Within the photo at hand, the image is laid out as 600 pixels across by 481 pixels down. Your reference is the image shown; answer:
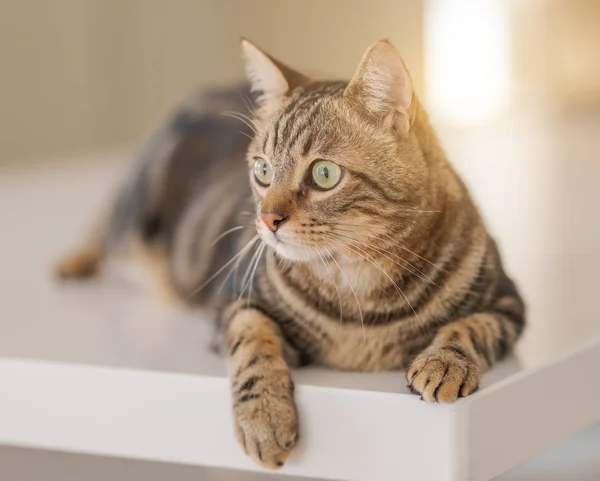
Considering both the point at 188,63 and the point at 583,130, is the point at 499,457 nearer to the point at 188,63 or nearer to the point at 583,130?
the point at 583,130

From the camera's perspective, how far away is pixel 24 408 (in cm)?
120

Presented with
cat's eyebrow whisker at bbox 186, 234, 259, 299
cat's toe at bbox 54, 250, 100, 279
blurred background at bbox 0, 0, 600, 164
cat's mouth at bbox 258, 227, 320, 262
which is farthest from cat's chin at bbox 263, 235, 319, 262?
blurred background at bbox 0, 0, 600, 164

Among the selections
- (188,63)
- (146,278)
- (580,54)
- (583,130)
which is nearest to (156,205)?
(146,278)

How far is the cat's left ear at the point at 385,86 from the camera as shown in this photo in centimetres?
95

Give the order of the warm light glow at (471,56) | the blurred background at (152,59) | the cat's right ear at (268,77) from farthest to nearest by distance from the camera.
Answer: the blurred background at (152,59) → the warm light glow at (471,56) → the cat's right ear at (268,77)

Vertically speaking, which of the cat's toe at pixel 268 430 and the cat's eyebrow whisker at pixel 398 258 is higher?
the cat's eyebrow whisker at pixel 398 258

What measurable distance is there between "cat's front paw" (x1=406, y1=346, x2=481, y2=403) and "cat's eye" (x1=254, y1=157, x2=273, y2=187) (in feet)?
0.83

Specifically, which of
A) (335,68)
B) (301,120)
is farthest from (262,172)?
(335,68)

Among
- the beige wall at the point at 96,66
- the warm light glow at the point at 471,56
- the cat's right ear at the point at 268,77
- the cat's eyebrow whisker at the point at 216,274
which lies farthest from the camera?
the beige wall at the point at 96,66

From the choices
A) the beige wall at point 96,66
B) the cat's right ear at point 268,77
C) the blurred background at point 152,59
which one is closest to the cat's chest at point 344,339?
the cat's right ear at point 268,77

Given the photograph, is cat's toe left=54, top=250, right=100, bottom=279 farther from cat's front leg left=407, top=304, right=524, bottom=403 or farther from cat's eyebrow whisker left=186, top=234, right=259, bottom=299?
cat's front leg left=407, top=304, right=524, bottom=403

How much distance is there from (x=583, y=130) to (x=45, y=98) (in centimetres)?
169

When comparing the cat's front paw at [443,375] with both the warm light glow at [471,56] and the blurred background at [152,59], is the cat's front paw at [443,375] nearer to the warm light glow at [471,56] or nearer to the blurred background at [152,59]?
the warm light glow at [471,56]

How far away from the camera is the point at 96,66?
3.06 m
